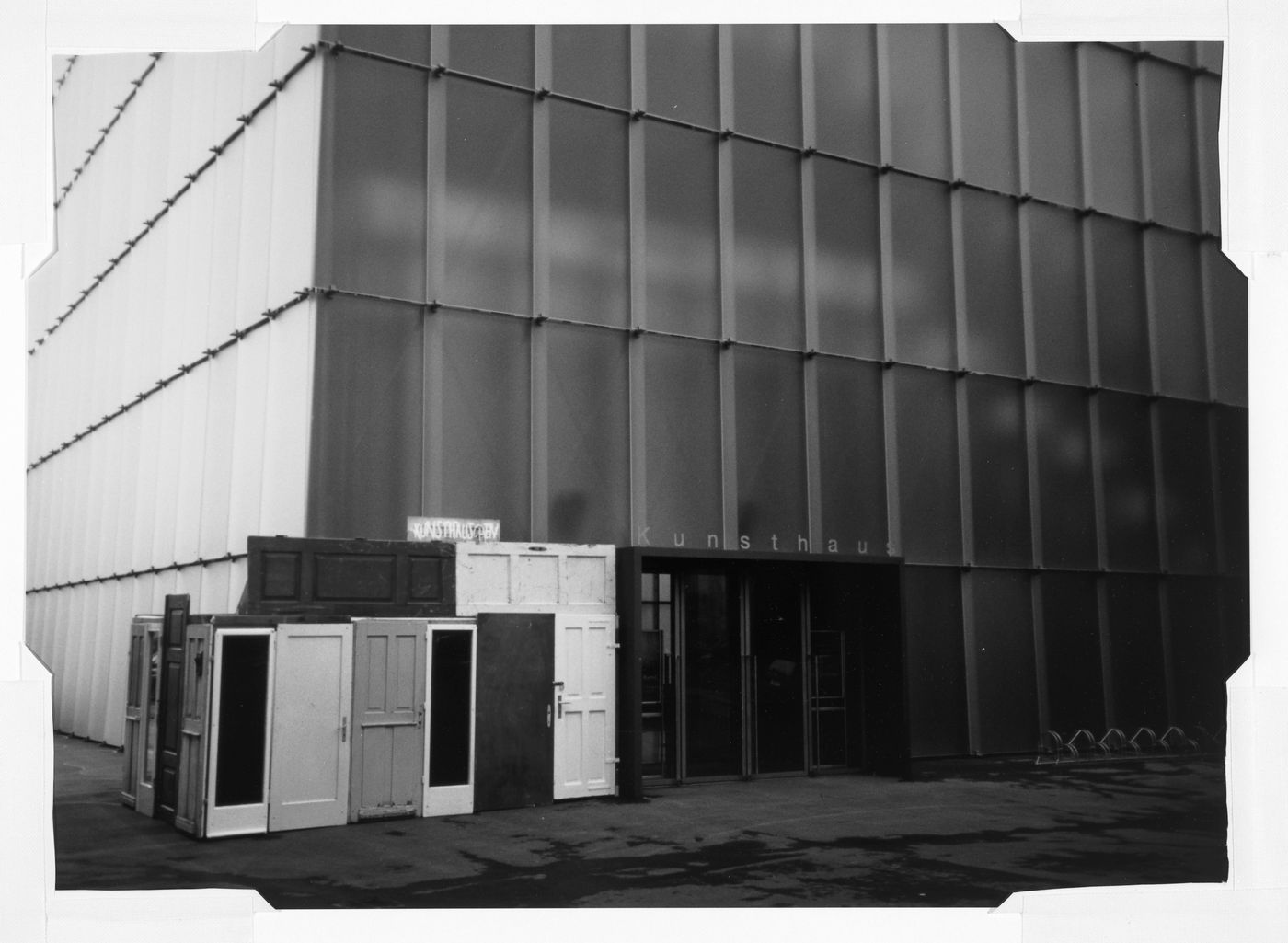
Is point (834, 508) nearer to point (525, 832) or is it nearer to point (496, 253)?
point (496, 253)

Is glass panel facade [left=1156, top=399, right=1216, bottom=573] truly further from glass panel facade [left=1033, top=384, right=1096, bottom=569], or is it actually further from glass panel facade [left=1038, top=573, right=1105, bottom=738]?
glass panel facade [left=1038, top=573, right=1105, bottom=738]

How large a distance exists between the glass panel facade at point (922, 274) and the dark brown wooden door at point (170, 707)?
1321 centimetres

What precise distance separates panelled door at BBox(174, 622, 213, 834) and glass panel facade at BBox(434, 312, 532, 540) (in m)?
4.32

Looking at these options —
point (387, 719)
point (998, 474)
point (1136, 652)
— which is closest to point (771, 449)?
point (998, 474)

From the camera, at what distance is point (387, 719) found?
48.7ft

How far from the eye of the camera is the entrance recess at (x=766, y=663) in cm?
1817

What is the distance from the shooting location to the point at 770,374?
20453 millimetres

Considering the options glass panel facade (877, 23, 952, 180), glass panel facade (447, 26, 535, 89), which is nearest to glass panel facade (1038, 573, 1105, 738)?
glass panel facade (877, 23, 952, 180)

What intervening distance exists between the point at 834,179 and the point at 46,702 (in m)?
17.6

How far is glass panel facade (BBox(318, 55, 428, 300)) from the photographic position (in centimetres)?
1714

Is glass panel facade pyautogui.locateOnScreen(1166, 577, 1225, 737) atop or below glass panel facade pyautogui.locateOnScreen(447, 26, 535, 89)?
below

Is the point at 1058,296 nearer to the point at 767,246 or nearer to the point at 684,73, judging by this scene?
the point at 767,246

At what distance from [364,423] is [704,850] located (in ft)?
25.4

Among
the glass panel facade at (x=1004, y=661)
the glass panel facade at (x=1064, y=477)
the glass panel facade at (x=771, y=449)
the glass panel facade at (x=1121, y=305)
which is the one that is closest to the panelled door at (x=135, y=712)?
the glass panel facade at (x=771, y=449)
